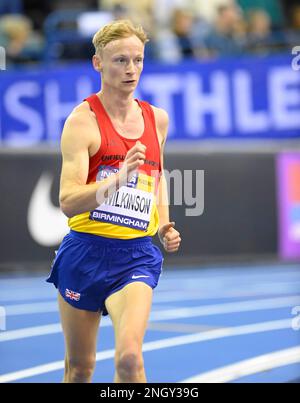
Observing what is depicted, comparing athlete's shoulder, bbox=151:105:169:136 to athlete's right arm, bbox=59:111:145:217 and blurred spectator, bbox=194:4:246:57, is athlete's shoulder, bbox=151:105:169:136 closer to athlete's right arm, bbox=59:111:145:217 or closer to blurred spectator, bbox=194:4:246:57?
athlete's right arm, bbox=59:111:145:217

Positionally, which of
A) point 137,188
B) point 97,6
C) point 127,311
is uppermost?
point 97,6

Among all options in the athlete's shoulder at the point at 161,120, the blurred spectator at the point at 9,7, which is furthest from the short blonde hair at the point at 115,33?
the blurred spectator at the point at 9,7

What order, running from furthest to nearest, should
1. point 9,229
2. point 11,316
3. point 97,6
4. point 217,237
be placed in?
point 97,6, point 217,237, point 9,229, point 11,316

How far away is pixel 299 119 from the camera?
14609 mm

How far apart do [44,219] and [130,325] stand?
26.8 ft

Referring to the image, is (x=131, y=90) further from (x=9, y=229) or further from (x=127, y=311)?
(x=9, y=229)

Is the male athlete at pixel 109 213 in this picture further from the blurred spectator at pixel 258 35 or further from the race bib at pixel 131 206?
the blurred spectator at pixel 258 35

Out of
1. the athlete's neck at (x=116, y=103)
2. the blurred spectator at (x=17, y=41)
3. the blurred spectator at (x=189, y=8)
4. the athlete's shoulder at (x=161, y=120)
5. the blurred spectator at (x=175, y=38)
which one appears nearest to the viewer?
the athlete's neck at (x=116, y=103)

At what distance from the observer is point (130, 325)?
5.00 meters

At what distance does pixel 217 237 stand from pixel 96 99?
900cm

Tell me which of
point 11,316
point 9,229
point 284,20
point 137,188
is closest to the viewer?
point 137,188

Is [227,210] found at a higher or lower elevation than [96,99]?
higher

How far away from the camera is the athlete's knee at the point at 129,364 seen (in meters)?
4.87

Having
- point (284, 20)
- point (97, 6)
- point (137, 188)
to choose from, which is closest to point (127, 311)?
point (137, 188)
